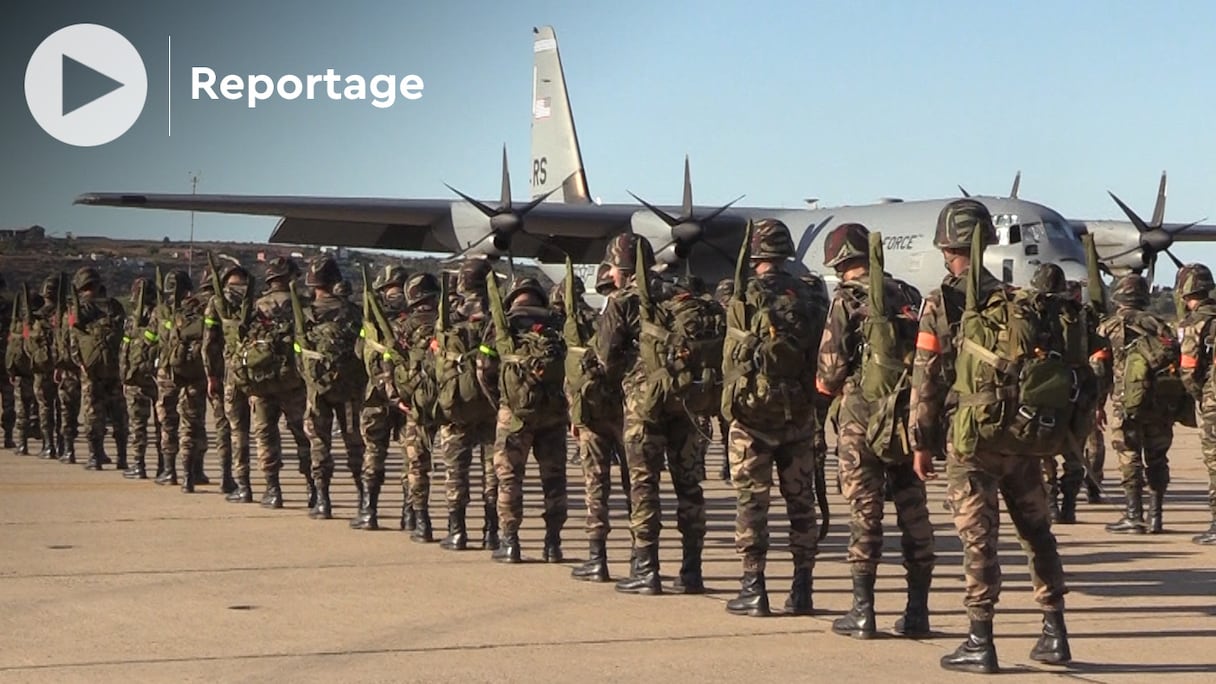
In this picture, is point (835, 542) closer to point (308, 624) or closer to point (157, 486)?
point (308, 624)

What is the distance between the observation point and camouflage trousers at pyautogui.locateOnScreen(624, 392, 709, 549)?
979 cm

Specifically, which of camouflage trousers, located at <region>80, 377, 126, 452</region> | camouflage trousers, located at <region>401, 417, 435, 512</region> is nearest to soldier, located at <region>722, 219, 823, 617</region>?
camouflage trousers, located at <region>401, 417, 435, 512</region>

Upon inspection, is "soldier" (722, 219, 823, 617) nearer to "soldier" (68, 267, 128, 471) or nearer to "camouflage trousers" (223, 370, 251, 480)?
"camouflage trousers" (223, 370, 251, 480)

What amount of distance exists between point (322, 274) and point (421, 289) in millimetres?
1481

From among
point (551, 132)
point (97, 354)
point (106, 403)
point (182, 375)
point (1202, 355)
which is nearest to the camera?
point (1202, 355)

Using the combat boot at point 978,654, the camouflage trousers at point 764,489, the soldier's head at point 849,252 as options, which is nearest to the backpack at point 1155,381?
the camouflage trousers at point 764,489

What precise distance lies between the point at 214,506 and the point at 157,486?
2.08 meters

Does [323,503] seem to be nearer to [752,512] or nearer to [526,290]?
[526,290]

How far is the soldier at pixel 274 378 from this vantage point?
13.9 m

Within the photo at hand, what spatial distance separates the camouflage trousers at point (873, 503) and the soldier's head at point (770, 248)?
110 centimetres

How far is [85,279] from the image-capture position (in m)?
18.2

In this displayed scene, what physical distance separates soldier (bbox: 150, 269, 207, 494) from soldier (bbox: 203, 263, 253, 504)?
0.14 meters

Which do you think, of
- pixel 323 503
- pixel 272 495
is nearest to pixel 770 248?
pixel 323 503

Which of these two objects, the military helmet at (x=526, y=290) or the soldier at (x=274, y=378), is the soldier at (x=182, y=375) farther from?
the military helmet at (x=526, y=290)
